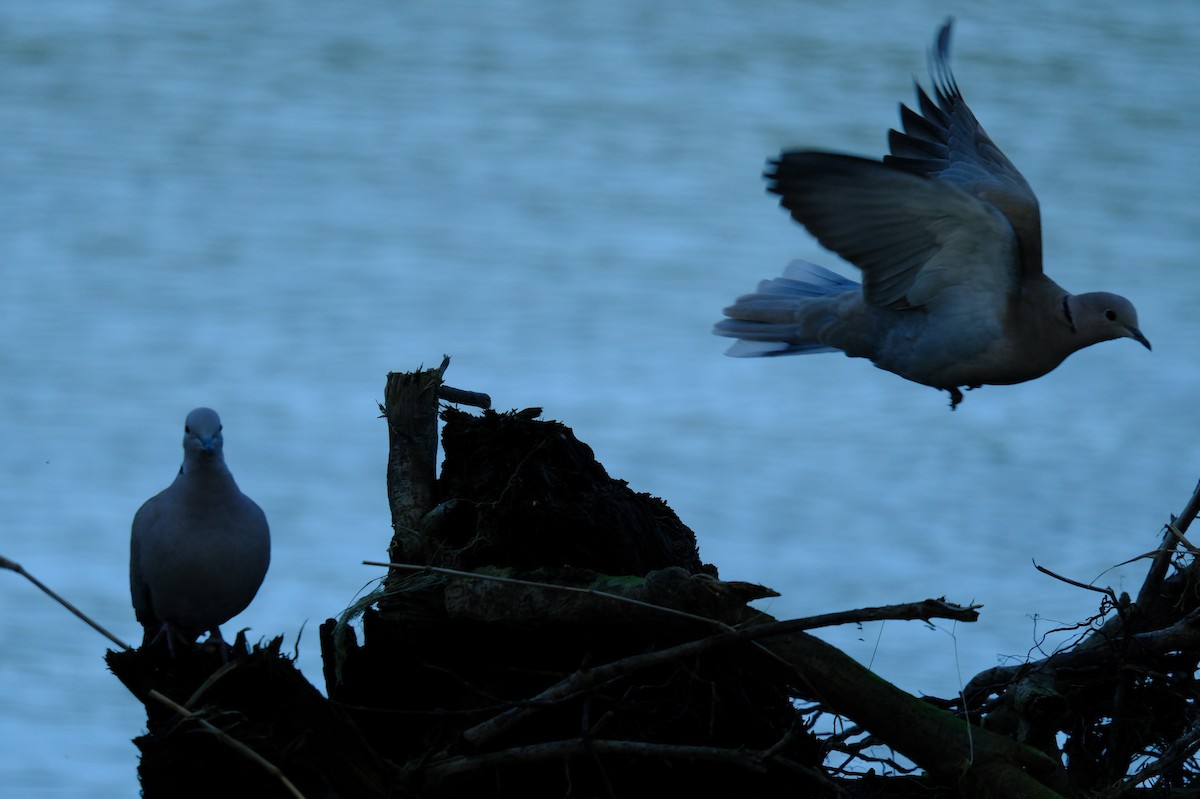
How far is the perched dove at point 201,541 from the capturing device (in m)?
2.87

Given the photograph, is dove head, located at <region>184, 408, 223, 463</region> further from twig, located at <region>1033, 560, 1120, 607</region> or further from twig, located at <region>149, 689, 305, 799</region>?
twig, located at <region>1033, 560, 1120, 607</region>

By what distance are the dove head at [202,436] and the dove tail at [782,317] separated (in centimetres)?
163

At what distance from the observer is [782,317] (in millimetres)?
4066

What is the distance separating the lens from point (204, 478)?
9.44ft

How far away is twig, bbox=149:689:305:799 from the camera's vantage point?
7.47 feet

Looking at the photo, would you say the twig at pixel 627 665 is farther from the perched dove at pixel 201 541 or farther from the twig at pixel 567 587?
the perched dove at pixel 201 541

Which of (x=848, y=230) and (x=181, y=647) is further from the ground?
(x=848, y=230)

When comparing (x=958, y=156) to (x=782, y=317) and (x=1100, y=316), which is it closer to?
(x=1100, y=316)

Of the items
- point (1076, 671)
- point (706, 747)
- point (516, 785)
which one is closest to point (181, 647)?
point (516, 785)

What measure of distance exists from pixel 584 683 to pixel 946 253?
1621mm

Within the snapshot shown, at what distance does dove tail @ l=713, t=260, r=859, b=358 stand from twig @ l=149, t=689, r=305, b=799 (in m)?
2.05

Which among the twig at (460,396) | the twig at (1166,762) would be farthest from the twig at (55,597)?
the twig at (1166,762)

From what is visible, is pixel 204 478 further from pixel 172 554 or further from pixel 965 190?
pixel 965 190

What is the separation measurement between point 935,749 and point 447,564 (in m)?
1.03
